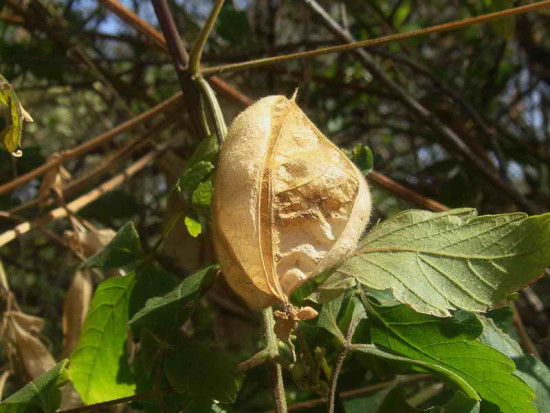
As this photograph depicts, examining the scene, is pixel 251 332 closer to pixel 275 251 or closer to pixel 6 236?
pixel 6 236

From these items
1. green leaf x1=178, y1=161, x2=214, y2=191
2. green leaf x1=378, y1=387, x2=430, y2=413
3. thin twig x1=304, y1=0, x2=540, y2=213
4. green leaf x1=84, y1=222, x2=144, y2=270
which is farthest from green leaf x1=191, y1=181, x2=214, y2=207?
thin twig x1=304, y1=0, x2=540, y2=213

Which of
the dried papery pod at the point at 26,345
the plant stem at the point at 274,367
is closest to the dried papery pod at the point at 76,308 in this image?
the dried papery pod at the point at 26,345

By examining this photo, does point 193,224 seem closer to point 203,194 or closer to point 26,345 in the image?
point 203,194

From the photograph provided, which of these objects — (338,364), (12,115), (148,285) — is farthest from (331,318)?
(12,115)

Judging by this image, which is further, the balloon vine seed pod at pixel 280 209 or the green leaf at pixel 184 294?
the green leaf at pixel 184 294

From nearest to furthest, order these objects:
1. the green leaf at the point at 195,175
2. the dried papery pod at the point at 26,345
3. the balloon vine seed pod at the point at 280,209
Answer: the balloon vine seed pod at the point at 280,209 → the green leaf at the point at 195,175 → the dried papery pod at the point at 26,345

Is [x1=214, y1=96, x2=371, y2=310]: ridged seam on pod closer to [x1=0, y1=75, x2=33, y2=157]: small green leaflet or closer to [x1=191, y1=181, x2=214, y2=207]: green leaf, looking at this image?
[x1=191, y1=181, x2=214, y2=207]: green leaf

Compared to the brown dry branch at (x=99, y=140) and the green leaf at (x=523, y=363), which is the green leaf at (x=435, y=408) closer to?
the green leaf at (x=523, y=363)
